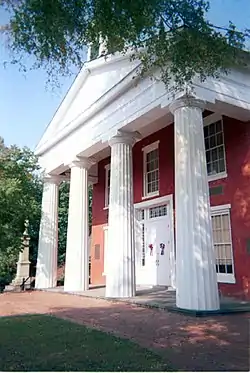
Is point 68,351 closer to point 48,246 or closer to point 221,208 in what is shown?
point 221,208

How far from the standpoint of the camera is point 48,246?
16.3m

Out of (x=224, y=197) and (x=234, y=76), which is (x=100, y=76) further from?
(x=224, y=197)

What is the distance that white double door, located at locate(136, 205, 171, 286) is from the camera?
13.2 metres

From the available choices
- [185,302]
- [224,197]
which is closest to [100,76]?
[224,197]

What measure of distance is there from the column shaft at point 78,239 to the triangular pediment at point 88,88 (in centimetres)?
260

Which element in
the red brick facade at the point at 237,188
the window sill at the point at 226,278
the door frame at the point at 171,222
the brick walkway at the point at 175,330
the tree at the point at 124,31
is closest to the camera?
the brick walkway at the point at 175,330

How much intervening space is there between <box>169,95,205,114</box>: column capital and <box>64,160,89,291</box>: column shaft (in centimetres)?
627

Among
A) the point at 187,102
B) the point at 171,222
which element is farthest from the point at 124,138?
the point at 171,222

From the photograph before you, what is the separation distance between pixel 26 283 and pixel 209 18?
14.4 metres

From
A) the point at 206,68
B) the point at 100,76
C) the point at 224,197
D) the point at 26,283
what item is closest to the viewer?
the point at 206,68

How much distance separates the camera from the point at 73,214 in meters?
14.1

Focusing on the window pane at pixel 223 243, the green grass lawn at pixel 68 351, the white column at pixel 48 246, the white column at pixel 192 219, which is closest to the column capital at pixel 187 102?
the white column at pixel 192 219

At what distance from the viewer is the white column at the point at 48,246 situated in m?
16.1

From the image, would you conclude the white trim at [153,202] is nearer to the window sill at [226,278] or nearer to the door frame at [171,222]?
the door frame at [171,222]
